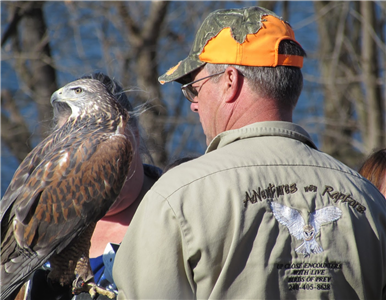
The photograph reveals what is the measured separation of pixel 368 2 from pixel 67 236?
6.08m

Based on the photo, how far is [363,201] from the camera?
68.7 inches

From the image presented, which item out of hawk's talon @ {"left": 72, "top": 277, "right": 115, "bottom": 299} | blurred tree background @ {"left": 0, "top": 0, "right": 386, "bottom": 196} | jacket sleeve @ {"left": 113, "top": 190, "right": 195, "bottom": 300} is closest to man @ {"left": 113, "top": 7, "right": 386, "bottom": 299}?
jacket sleeve @ {"left": 113, "top": 190, "right": 195, "bottom": 300}

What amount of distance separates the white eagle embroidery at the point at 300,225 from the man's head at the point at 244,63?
408 millimetres

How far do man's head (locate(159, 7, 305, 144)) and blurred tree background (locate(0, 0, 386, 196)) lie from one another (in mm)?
4161

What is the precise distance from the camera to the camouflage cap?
1.91 m

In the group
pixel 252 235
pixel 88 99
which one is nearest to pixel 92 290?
pixel 88 99

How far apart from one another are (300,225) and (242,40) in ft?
2.52

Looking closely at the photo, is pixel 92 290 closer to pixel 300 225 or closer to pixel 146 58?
pixel 300 225

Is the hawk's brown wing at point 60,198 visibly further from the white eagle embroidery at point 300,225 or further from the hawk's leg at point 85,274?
the white eagle embroidery at point 300,225

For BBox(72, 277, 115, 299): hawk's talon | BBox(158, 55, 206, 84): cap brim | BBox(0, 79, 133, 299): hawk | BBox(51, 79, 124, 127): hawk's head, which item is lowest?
BBox(72, 277, 115, 299): hawk's talon

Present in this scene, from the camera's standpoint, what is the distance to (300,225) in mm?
1647

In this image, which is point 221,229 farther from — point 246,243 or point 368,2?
point 368,2

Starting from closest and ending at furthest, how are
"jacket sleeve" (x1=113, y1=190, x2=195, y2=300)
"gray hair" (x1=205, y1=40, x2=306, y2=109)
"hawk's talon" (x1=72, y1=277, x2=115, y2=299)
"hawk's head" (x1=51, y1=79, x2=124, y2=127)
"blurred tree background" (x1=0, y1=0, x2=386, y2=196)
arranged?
"jacket sleeve" (x1=113, y1=190, x2=195, y2=300) → "gray hair" (x1=205, y1=40, x2=306, y2=109) → "hawk's talon" (x1=72, y1=277, x2=115, y2=299) → "hawk's head" (x1=51, y1=79, x2=124, y2=127) → "blurred tree background" (x1=0, y1=0, x2=386, y2=196)

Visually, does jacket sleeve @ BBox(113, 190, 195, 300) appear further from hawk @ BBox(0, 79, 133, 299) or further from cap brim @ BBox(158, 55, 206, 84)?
hawk @ BBox(0, 79, 133, 299)
